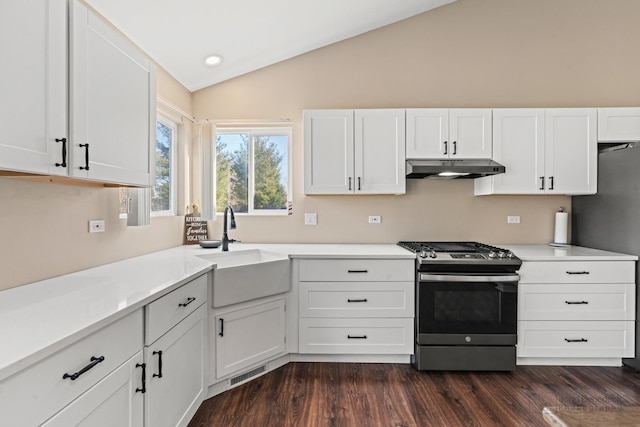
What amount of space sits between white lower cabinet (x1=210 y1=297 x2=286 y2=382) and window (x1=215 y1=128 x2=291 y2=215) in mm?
1166

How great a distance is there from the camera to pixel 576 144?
2949mm

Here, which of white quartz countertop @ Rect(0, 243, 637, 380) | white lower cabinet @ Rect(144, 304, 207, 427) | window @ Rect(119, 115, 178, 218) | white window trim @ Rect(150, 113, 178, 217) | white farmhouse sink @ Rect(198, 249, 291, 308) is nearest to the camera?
white quartz countertop @ Rect(0, 243, 637, 380)

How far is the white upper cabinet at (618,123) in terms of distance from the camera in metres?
2.94

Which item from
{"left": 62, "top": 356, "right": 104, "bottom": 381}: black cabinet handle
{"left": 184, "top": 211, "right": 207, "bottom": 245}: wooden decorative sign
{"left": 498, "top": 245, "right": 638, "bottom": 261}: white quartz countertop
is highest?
{"left": 184, "top": 211, "right": 207, "bottom": 245}: wooden decorative sign

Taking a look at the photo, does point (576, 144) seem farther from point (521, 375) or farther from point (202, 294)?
point (202, 294)

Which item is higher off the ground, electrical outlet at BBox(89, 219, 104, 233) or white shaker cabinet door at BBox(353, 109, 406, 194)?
white shaker cabinet door at BBox(353, 109, 406, 194)

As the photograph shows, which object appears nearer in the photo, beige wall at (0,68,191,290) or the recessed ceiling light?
beige wall at (0,68,191,290)

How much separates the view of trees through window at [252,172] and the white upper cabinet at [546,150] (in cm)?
193

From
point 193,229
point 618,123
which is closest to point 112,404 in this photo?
point 193,229

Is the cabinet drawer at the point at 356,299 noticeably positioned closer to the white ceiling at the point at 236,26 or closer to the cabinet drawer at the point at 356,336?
the cabinet drawer at the point at 356,336

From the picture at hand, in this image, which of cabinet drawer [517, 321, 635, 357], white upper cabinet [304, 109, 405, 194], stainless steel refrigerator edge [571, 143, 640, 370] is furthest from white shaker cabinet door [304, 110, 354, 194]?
stainless steel refrigerator edge [571, 143, 640, 370]

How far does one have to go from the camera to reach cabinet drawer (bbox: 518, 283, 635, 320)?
267cm

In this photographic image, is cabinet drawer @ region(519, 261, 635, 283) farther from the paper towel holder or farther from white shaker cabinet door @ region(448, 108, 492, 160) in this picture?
white shaker cabinet door @ region(448, 108, 492, 160)

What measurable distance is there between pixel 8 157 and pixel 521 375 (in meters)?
3.20
